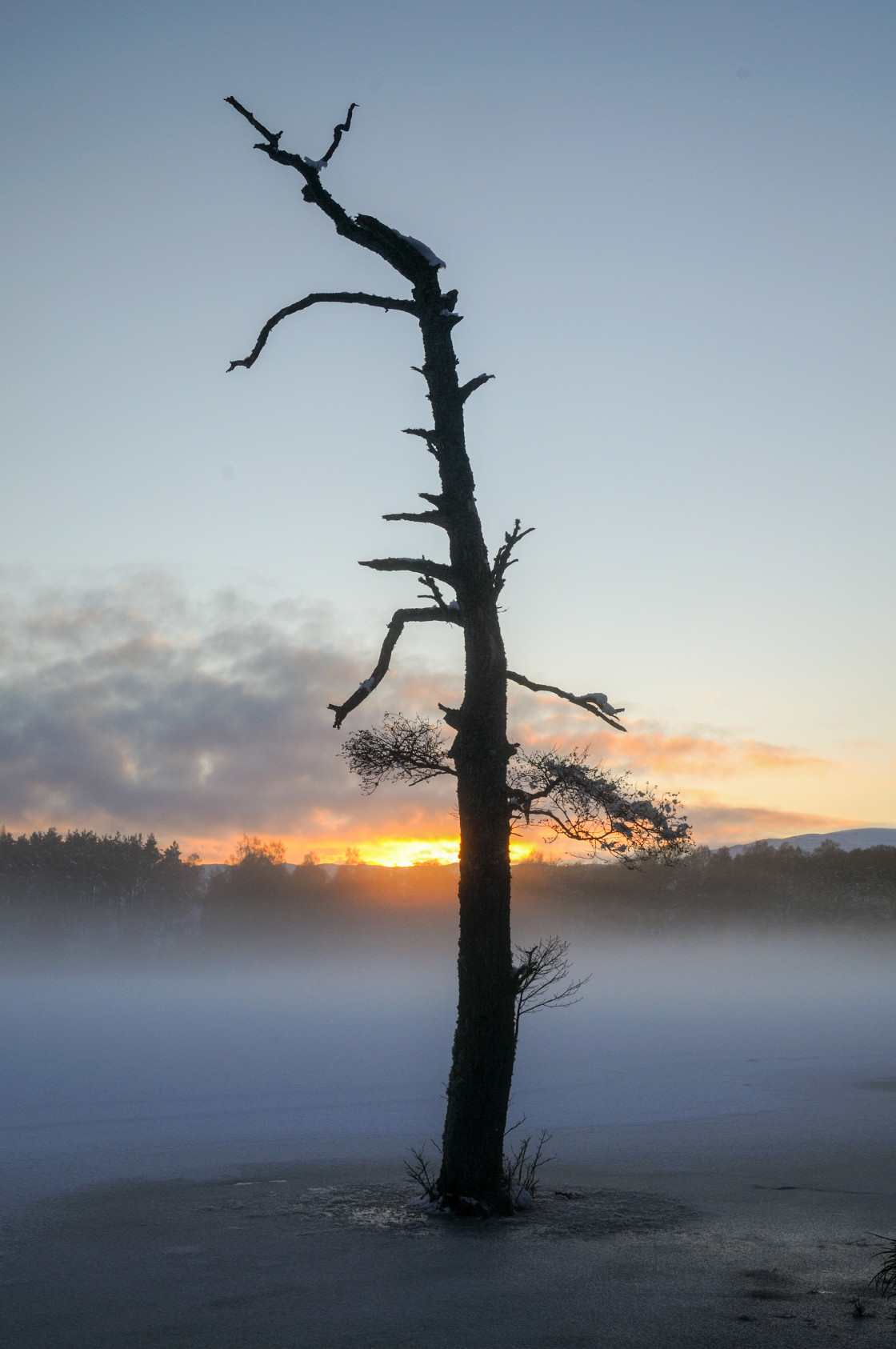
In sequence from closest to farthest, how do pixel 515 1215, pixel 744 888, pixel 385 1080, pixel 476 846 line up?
pixel 515 1215, pixel 476 846, pixel 385 1080, pixel 744 888

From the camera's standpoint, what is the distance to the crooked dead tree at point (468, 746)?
9.71m

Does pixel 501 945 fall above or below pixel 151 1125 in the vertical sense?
above

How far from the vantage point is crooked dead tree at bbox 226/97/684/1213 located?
9.71m

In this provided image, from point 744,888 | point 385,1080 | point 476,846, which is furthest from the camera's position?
point 744,888

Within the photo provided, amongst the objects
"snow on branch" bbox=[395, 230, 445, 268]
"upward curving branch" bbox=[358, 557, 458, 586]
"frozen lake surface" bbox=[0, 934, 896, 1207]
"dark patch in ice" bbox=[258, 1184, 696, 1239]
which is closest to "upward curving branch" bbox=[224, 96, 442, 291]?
"snow on branch" bbox=[395, 230, 445, 268]

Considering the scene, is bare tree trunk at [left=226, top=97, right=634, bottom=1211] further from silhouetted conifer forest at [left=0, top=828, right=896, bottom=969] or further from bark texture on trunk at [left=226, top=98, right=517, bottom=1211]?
silhouetted conifer forest at [left=0, top=828, right=896, bottom=969]

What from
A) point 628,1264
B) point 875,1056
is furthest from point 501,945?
point 875,1056

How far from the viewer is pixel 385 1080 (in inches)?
1040

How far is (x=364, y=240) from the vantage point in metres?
10.8

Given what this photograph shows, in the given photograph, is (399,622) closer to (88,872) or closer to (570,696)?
(570,696)

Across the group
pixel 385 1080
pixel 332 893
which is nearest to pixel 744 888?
pixel 332 893

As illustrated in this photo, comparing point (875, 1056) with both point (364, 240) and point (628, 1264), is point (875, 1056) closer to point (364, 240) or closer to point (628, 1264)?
point (628, 1264)

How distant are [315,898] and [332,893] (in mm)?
1960

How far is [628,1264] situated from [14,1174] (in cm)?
891
